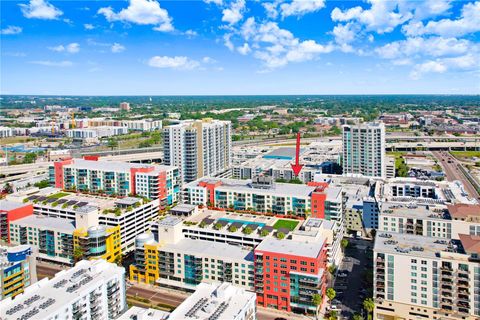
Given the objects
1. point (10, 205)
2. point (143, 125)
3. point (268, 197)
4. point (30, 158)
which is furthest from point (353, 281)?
point (143, 125)

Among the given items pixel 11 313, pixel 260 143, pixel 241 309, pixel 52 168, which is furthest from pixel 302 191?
pixel 260 143

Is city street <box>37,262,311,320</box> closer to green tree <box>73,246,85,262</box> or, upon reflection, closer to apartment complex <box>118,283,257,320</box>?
green tree <box>73,246,85,262</box>

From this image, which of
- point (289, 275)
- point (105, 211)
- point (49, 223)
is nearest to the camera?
point (289, 275)

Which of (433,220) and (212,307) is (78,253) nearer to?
(212,307)

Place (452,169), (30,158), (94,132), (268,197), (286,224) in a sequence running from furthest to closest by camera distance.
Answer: (94,132)
(30,158)
(452,169)
(268,197)
(286,224)

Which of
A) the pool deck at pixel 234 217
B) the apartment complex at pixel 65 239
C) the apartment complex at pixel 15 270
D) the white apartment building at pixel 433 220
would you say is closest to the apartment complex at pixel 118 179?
the pool deck at pixel 234 217

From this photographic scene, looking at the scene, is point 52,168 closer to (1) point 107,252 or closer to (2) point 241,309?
(1) point 107,252
